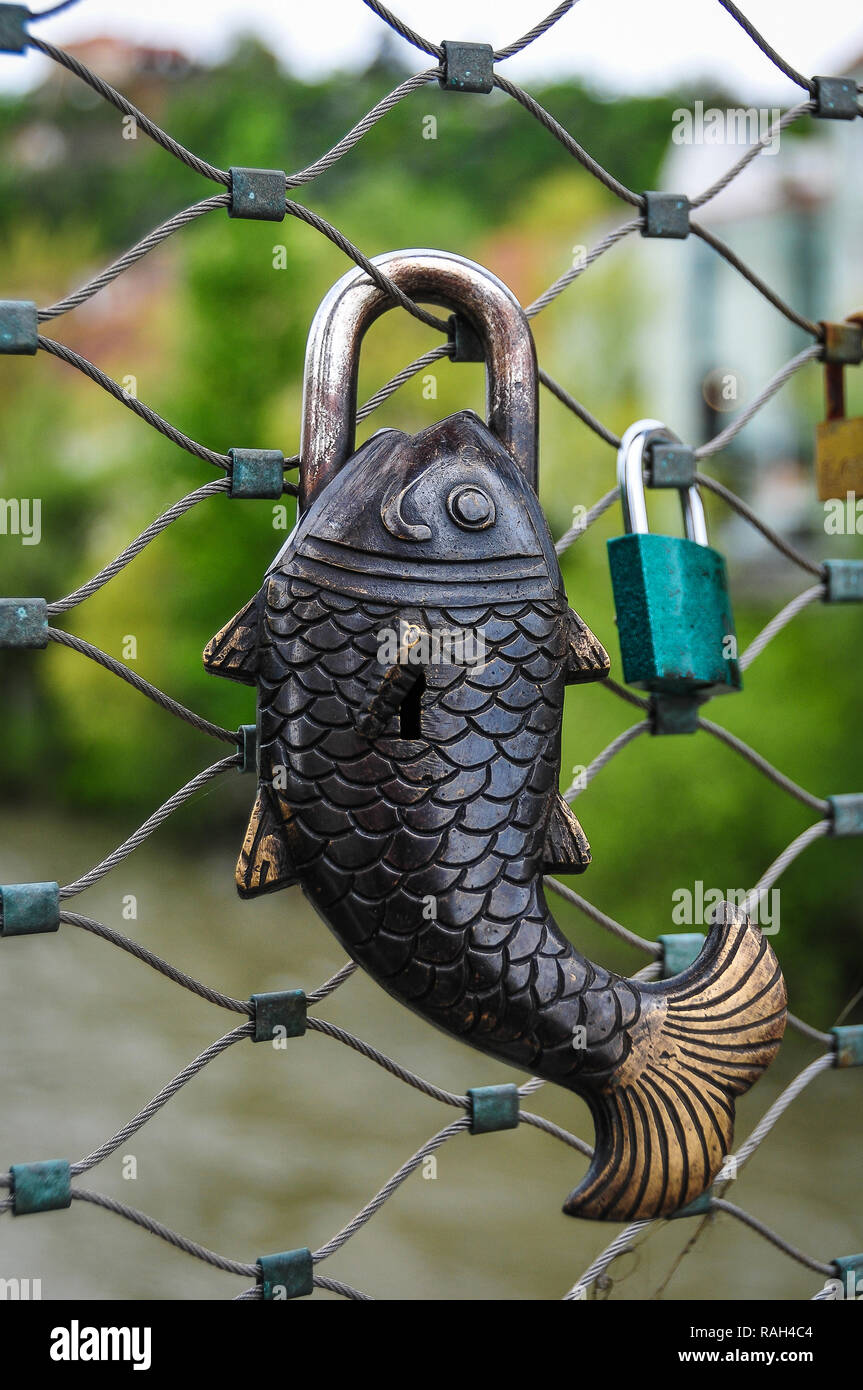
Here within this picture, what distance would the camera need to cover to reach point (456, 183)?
12.0 feet

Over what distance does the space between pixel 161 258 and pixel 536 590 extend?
12.4 ft

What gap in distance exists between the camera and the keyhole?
1.31ft

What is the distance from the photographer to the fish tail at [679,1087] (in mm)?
420

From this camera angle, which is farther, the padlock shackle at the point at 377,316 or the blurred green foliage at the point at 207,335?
the blurred green foliage at the point at 207,335

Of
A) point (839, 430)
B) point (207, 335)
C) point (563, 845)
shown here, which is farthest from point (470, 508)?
point (207, 335)

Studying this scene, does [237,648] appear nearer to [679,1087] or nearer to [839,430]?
[679,1087]

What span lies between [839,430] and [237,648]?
37 cm

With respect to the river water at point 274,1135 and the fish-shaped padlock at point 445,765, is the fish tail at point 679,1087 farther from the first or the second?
the river water at point 274,1135

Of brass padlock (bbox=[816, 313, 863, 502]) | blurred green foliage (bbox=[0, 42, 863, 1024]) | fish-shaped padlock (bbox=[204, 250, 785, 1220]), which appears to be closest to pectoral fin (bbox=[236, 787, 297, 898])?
fish-shaped padlock (bbox=[204, 250, 785, 1220])

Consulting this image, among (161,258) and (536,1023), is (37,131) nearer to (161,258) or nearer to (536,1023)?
(161,258)

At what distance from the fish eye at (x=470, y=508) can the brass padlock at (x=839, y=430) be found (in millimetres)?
291

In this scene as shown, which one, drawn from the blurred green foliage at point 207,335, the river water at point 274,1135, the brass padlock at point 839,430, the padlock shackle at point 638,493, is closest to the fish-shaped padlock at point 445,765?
the padlock shackle at point 638,493

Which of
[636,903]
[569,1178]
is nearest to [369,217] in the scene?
[636,903]

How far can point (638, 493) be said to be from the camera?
0.52 metres
